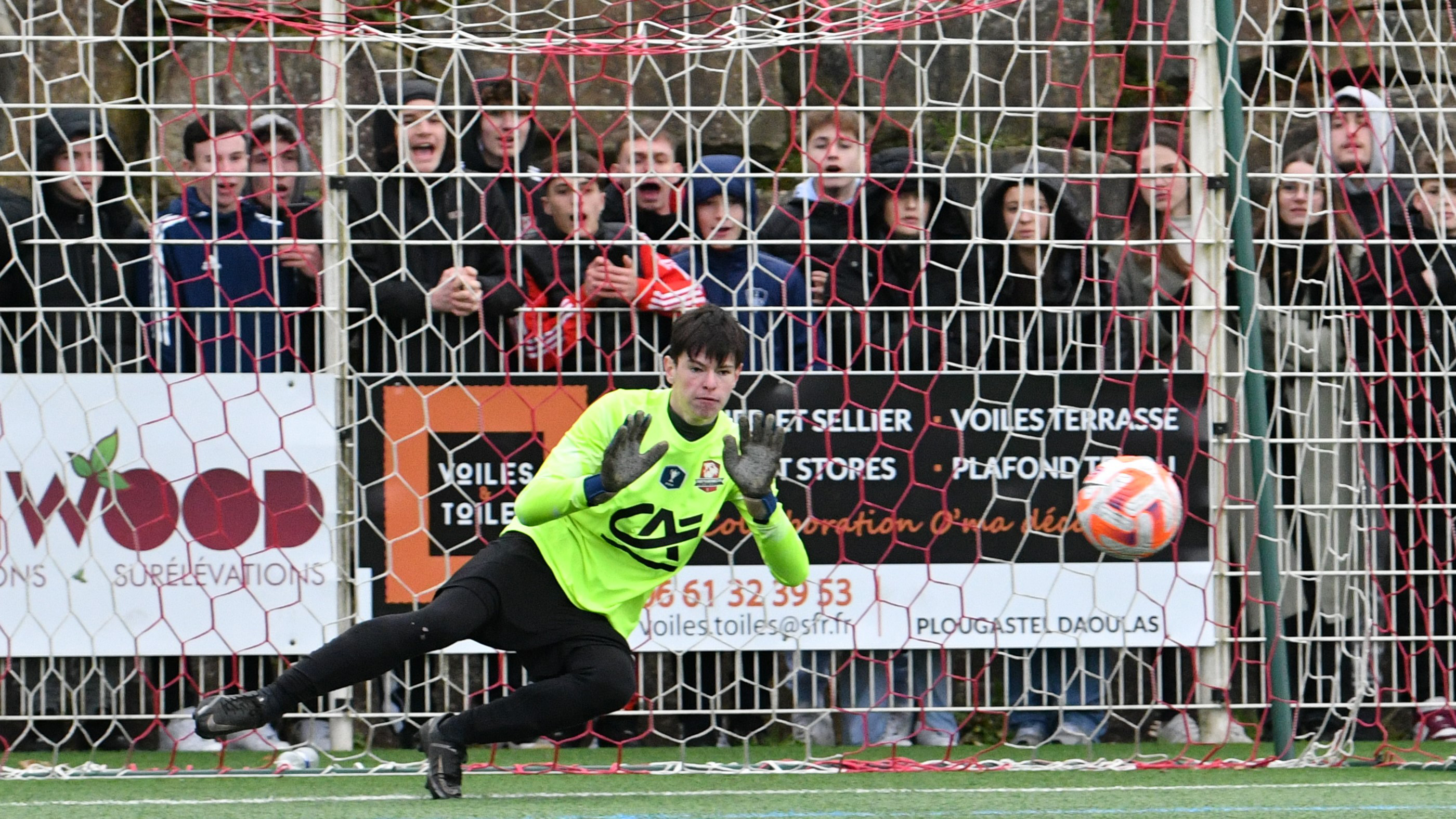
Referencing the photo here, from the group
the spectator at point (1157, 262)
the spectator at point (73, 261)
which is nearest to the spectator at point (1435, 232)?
the spectator at point (1157, 262)

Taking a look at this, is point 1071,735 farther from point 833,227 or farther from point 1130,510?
point 833,227

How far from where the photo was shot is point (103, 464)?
5.67 meters

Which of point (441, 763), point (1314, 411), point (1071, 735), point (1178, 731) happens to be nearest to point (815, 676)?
point (1071, 735)

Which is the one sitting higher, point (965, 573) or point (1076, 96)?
point (1076, 96)

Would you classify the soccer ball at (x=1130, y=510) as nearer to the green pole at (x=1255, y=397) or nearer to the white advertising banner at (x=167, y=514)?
the green pole at (x=1255, y=397)

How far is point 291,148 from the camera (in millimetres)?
5785

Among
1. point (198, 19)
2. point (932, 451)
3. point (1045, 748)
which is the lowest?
point (1045, 748)

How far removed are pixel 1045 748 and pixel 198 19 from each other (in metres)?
3.87

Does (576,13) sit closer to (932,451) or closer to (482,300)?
(482,300)

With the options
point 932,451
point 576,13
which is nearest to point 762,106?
point 576,13

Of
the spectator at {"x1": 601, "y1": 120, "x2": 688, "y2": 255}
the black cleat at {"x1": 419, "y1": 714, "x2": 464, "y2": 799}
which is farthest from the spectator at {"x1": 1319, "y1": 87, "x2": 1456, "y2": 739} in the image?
the black cleat at {"x1": 419, "y1": 714, "x2": 464, "y2": 799}

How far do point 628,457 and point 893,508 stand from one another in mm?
1688

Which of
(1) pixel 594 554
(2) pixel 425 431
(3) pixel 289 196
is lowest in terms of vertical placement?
(1) pixel 594 554

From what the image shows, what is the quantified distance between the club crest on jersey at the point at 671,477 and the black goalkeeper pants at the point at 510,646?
388 mm
